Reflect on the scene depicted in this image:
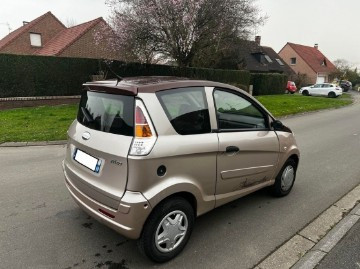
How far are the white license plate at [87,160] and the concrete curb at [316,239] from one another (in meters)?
1.81

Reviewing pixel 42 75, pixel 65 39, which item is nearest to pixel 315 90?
pixel 65 39

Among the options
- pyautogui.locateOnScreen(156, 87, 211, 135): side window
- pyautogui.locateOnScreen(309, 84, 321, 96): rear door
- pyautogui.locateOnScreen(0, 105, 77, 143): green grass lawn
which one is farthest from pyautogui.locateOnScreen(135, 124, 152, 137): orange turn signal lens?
pyautogui.locateOnScreen(309, 84, 321, 96): rear door

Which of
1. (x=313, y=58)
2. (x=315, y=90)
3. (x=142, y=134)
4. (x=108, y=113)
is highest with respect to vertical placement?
(x=313, y=58)

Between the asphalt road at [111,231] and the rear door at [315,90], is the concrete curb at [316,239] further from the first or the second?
the rear door at [315,90]

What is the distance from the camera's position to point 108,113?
2.82 m

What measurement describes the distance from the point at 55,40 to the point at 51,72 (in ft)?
36.3

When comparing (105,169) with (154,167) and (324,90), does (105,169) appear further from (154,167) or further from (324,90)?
(324,90)

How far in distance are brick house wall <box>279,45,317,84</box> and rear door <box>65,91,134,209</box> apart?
46217 mm

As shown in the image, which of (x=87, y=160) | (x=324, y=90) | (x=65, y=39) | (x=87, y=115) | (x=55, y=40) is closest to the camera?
(x=87, y=160)

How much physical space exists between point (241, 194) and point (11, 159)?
4.84 m

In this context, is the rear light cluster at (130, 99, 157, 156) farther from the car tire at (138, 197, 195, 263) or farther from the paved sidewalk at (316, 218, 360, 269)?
the paved sidewalk at (316, 218, 360, 269)

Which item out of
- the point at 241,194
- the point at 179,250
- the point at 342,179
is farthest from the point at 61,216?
the point at 342,179

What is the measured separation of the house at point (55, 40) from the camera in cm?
2030

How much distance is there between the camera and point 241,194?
3.54 meters
